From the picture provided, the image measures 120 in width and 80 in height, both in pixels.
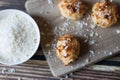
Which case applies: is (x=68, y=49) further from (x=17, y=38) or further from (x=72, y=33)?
(x=17, y=38)

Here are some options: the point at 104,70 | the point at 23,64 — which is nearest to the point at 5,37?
the point at 23,64

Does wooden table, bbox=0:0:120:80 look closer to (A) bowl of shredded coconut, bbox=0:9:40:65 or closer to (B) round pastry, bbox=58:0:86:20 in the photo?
(A) bowl of shredded coconut, bbox=0:9:40:65

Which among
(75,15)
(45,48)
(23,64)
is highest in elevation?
(75,15)

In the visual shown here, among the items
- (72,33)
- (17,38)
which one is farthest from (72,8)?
(17,38)

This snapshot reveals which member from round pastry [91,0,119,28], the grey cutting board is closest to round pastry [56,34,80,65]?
the grey cutting board

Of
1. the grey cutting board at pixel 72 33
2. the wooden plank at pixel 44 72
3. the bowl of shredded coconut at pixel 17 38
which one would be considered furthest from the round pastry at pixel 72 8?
the wooden plank at pixel 44 72

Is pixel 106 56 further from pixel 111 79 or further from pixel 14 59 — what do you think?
pixel 14 59
